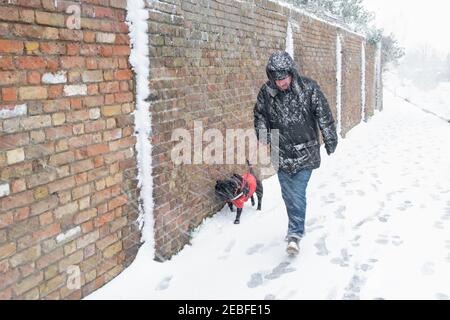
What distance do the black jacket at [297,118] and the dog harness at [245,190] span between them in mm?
878

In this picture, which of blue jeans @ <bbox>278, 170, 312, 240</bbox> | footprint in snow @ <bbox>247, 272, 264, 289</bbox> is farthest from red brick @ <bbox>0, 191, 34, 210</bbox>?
blue jeans @ <bbox>278, 170, 312, 240</bbox>

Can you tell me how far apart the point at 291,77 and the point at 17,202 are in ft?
8.08

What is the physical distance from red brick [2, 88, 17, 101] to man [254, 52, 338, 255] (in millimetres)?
2128

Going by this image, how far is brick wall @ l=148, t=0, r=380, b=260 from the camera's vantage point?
386cm

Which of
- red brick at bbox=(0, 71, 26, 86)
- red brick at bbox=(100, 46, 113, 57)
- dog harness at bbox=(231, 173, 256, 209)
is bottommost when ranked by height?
dog harness at bbox=(231, 173, 256, 209)

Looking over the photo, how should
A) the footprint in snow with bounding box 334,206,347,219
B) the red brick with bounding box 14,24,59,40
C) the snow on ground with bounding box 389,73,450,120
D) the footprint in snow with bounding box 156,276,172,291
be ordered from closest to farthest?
the red brick with bounding box 14,24,59,40
the footprint in snow with bounding box 156,276,172,291
the footprint in snow with bounding box 334,206,347,219
the snow on ground with bounding box 389,73,450,120

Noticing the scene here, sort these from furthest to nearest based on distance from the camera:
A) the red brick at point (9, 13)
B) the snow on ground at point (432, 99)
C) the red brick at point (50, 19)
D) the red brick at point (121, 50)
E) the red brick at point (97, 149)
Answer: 1. the snow on ground at point (432, 99)
2. the red brick at point (121, 50)
3. the red brick at point (97, 149)
4. the red brick at point (50, 19)
5. the red brick at point (9, 13)

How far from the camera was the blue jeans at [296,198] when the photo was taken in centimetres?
421

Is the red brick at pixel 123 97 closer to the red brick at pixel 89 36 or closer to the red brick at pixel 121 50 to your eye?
the red brick at pixel 121 50

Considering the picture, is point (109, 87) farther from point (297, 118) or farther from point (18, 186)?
point (297, 118)

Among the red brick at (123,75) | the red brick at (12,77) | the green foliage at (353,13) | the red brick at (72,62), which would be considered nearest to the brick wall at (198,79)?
the red brick at (123,75)

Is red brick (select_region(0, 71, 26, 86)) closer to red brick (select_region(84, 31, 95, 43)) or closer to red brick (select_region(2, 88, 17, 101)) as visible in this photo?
red brick (select_region(2, 88, 17, 101))

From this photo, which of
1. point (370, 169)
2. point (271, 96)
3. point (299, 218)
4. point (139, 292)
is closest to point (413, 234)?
point (299, 218)

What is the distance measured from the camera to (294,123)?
4086mm
